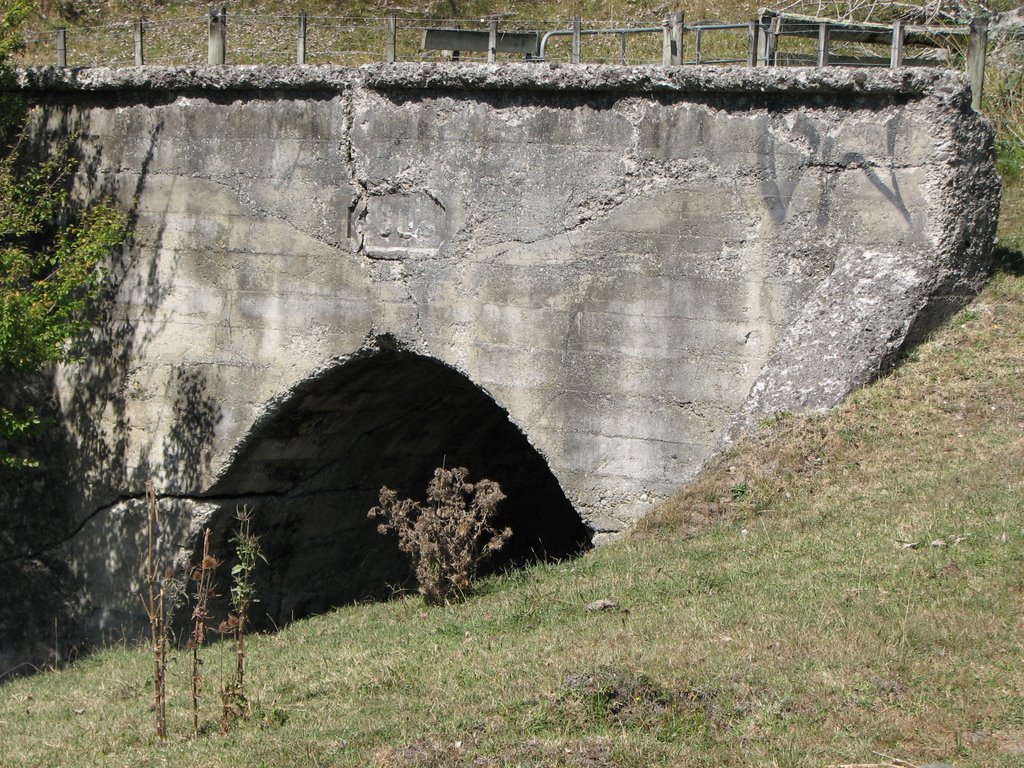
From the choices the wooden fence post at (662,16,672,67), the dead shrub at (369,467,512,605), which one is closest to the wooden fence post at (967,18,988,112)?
the wooden fence post at (662,16,672,67)

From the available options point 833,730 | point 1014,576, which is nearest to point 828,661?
point 833,730

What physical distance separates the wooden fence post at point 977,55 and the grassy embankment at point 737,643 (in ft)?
4.47

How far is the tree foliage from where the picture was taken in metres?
9.97

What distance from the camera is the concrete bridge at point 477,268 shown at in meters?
9.09

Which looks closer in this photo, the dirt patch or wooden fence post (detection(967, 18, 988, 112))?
the dirt patch

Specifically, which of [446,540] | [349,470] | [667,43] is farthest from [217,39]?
[446,540]

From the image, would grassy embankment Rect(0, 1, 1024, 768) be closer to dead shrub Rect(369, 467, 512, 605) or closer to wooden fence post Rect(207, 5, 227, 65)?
dead shrub Rect(369, 467, 512, 605)

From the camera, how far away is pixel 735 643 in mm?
6473

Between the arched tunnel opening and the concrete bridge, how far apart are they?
39 millimetres

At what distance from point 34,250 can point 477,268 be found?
4.13 metres

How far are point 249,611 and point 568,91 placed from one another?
5.10 meters

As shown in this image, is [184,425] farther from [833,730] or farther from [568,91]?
[833,730]

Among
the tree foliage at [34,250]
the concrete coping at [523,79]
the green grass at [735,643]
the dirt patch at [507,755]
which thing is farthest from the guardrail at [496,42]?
the dirt patch at [507,755]

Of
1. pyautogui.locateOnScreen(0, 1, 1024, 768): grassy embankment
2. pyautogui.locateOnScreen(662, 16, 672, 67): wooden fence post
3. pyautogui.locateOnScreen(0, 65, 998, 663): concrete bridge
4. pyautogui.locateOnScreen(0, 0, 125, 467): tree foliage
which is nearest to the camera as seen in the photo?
pyautogui.locateOnScreen(0, 1, 1024, 768): grassy embankment
